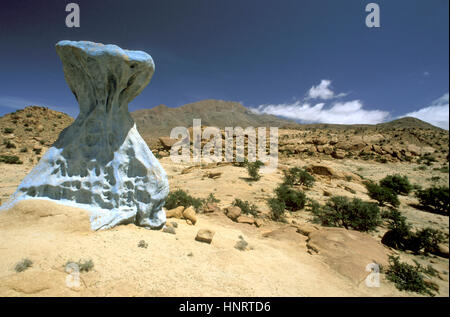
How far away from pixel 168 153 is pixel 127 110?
25.7 meters

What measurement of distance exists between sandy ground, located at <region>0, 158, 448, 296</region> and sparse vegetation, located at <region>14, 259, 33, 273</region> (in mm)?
65

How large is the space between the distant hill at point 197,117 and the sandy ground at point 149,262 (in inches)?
3627

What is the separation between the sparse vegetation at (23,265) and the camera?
2.86 meters

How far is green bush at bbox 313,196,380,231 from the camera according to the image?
6.09 metres

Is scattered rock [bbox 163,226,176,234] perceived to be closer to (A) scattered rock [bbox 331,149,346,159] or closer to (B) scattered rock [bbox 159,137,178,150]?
(A) scattered rock [bbox 331,149,346,159]

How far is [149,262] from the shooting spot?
350cm

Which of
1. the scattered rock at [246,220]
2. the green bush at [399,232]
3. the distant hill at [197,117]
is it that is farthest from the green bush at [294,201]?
the distant hill at [197,117]

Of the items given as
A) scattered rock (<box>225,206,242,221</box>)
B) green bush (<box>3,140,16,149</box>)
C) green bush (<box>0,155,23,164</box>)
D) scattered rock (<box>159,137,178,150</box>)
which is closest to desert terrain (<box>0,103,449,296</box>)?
scattered rock (<box>225,206,242,221</box>)

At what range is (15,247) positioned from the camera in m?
3.30

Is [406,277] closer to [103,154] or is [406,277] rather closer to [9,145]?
[103,154]

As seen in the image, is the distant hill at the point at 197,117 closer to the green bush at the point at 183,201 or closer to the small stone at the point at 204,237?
the green bush at the point at 183,201

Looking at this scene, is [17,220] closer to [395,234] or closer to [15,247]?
[15,247]

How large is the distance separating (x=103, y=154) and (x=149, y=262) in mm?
2669

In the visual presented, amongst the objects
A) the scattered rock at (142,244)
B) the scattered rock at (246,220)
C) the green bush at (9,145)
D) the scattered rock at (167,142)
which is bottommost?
the scattered rock at (246,220)
